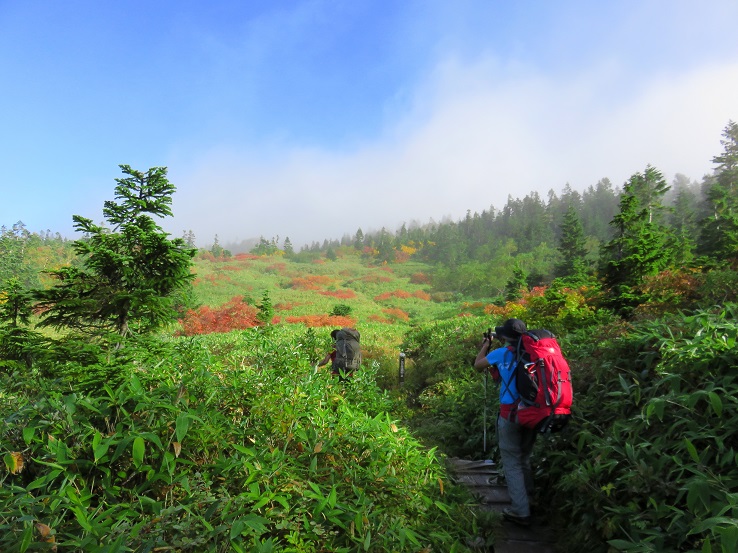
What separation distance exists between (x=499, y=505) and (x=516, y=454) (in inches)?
24.0

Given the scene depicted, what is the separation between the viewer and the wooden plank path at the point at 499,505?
3.10 meters

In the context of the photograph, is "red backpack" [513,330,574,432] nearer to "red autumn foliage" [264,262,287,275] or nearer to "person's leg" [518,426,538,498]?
"person's leg" [518,426,538,498]

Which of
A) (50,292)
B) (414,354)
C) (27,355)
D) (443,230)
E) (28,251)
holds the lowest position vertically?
(414,354)

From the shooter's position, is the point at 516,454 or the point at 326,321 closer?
the point at 516,454

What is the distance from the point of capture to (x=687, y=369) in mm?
3102

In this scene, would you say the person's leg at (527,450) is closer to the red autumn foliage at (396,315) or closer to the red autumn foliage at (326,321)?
the red autumn foliage at (326,321)

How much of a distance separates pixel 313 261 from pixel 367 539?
85417 millimetres

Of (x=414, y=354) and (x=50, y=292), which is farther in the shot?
(x=414, y=354)

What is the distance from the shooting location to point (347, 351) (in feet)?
21.6

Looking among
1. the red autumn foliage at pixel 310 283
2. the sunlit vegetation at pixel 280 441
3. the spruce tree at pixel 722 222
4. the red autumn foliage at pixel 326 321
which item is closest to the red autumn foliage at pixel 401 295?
the red autumn foliage at pixel 310 283

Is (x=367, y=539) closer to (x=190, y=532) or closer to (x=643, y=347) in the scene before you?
(x=190, y=532)

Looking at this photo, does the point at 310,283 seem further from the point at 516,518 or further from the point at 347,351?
the point at 516,518

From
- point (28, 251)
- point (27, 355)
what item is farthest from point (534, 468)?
point (28, 251)

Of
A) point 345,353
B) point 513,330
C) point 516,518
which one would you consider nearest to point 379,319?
point 345,353
